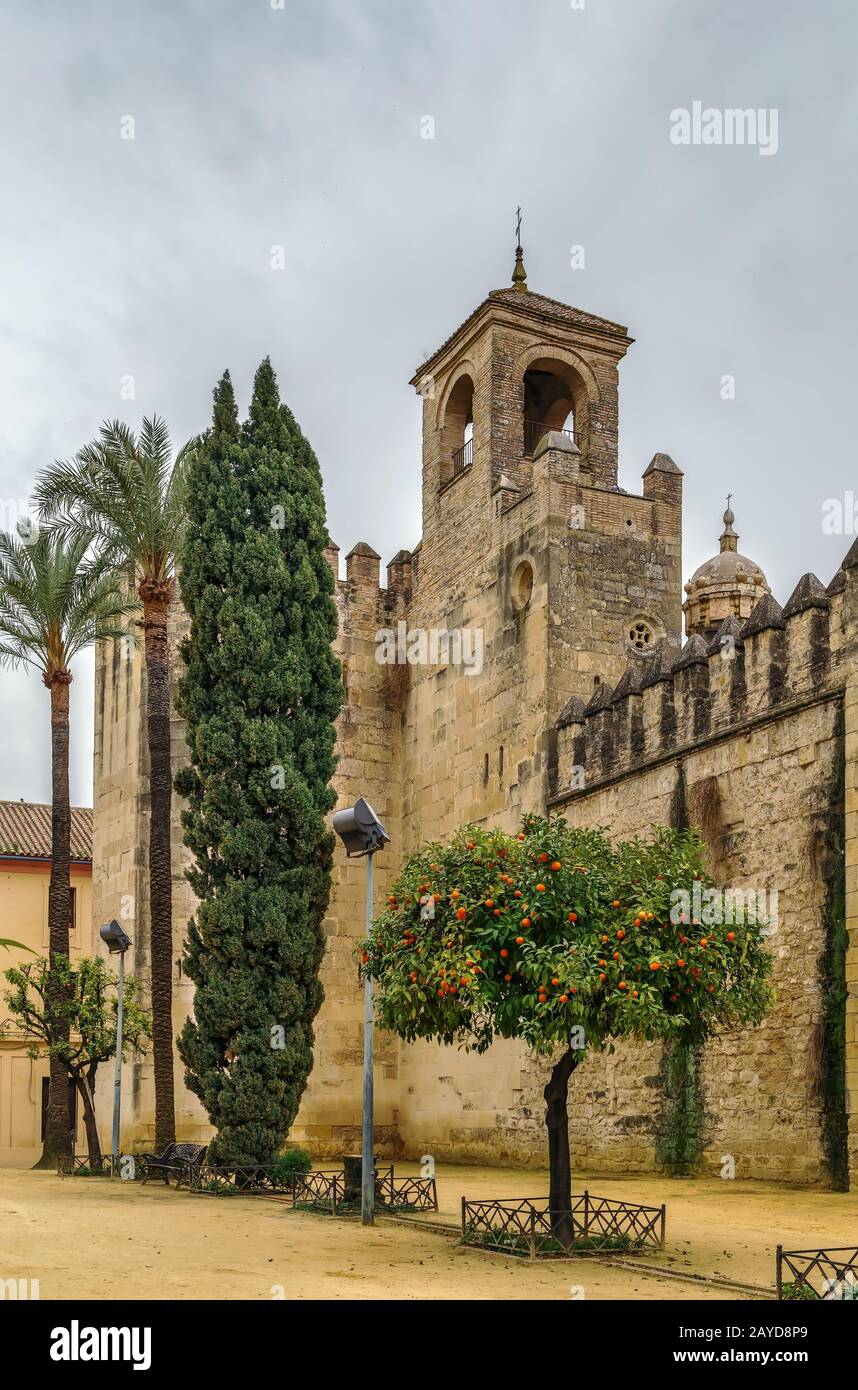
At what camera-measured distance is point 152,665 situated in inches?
842

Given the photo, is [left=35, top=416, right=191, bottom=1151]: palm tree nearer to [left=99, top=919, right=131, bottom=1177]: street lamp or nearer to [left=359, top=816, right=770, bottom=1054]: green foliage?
[left=99, top=919, right=131, bottom=1177]: street lamp

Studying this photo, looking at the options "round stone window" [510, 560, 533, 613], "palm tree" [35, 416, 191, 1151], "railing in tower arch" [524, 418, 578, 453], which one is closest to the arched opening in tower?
"railing in tower arch" [524, 418, 578, 453]

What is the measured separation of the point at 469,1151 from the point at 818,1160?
27.6 ft

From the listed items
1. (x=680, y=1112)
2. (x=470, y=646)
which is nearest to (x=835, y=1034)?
(x=680, y=1112)

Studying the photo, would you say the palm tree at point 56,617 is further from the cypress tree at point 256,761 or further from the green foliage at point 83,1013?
the cypress tree at point 256,761

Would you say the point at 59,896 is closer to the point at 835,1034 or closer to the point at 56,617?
the point at 56,617

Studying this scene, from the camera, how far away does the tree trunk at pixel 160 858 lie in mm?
20094

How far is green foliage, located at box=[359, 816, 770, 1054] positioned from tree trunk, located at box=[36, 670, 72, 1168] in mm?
12460

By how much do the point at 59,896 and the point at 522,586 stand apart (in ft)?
28.8

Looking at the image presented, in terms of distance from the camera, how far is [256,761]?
18891 mm

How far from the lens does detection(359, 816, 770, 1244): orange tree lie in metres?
11.0

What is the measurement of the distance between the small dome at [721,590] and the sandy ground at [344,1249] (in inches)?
905
